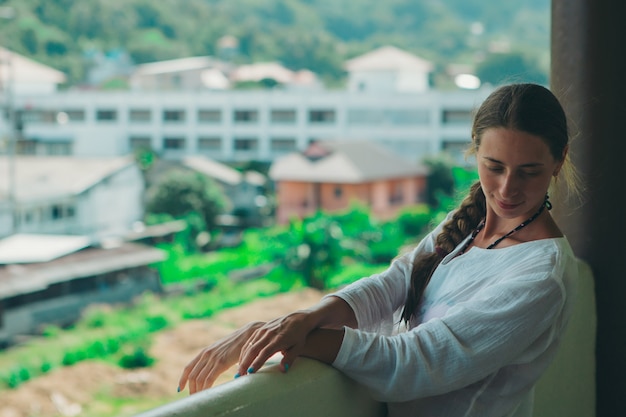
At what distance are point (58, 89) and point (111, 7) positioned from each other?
126 centimetres

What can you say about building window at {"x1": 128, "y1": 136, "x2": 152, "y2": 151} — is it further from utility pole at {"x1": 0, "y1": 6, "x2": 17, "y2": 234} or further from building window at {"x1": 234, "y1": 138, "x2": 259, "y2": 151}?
utility pole at {"x1": 0, "y1": 6, "x2": 17, "y2": 234}

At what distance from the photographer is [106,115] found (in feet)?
28.9

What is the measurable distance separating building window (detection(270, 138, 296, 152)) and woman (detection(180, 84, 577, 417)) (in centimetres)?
835

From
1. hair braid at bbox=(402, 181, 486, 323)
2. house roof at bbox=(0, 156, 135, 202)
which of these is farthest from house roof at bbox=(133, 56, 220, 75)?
hair braid at bbox=(402, 181, 486, 323)

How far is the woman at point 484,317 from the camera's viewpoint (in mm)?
642

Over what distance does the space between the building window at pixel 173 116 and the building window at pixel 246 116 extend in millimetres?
575

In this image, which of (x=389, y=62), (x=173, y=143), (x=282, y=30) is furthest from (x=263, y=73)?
(x=389, y=62)

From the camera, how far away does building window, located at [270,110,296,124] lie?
8.73 m

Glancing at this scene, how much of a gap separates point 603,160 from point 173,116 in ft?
25.6

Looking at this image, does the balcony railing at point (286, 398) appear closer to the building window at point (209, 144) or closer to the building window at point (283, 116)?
the building window at point (283, 116)

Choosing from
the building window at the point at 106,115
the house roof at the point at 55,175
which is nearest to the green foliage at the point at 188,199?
the house roof at the point at 55,175

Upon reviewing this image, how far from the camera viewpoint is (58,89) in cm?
856

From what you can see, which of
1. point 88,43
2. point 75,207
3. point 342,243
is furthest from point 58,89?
point 342,243

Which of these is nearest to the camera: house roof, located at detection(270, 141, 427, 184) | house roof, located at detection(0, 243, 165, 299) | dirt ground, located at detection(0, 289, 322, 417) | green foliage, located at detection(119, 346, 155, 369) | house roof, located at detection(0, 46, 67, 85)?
dirt ground, located at detection(0, 289, 322, 417)
